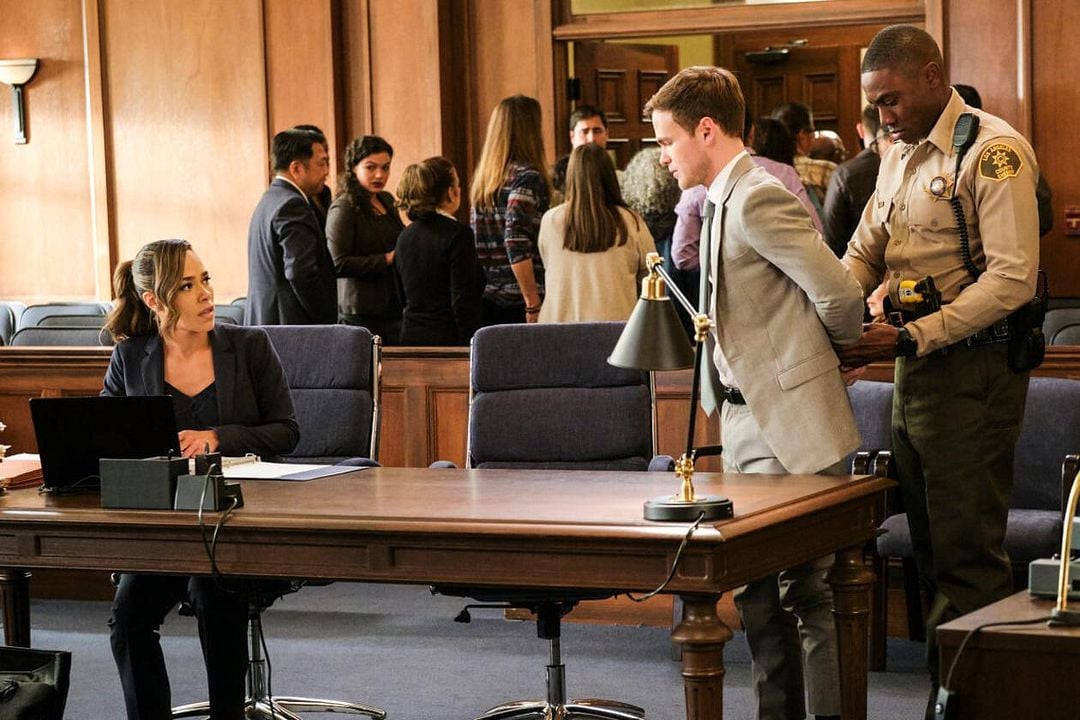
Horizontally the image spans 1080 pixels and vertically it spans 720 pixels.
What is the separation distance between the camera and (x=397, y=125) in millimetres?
8422

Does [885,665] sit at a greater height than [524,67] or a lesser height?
lesser

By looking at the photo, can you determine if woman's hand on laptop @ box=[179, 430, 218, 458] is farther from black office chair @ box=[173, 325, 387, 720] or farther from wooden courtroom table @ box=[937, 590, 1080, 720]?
wooden courtroom table @ box=[937, 590, 1080, 720]

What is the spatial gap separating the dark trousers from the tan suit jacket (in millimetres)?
1301

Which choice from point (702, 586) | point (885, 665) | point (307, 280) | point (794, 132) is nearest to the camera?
point (702, 586)

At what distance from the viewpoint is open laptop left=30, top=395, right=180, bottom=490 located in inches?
135

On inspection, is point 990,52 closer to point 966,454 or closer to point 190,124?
point 190,124

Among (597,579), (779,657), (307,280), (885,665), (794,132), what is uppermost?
(794,132)

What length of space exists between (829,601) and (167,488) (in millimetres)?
1364

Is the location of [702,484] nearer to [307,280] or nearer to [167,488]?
[167,488]

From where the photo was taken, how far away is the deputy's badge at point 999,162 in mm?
3438

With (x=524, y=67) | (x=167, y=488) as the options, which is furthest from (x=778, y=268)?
(x=524, y=67)

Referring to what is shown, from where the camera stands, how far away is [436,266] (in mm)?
6102

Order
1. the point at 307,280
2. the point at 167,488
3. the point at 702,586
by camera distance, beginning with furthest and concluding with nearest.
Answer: the point at 307,280 → the point at 167,488 → the point at 702,586

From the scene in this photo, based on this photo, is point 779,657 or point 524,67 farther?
point 524,67
